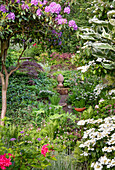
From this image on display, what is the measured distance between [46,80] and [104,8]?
4424 millimetres

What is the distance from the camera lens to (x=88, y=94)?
6.54 meters

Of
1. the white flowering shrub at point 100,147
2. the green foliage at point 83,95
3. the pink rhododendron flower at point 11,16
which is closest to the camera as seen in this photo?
the white flowering shrub at point 100,147

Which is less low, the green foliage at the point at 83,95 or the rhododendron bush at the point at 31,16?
the rhododendron bush at the point at 31,16

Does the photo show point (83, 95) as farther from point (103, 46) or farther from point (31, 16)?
point (103, 46)

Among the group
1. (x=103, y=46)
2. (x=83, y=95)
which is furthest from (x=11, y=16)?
(x=83, y=95)

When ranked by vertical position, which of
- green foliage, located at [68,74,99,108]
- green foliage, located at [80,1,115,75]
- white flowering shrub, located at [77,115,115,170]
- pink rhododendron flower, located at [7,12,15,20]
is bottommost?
green foliage, located at [68,74,99,108]

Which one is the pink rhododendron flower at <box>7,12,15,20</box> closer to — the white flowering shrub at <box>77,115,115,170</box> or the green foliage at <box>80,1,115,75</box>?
the green foliage at <box>80,1,115,75</box>

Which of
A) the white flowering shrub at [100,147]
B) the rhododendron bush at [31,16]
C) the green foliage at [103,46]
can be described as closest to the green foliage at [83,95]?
the rhododendron bush at [31,16]

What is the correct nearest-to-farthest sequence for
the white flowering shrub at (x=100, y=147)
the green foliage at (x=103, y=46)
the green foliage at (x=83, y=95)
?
1. the white flowering shrub at (x=100, y=147)
2. the green foliage at (x=103, y=46)
3. the green foliage at (x=83, y=95)

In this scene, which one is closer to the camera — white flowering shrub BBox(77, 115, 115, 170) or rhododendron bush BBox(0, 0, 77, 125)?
white flowering shrub BBox(77, 115, 115, 170)

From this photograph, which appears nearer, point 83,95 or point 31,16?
point 31,16

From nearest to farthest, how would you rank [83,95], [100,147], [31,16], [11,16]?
[100,147]
[11,16]
[31,16]
[83,95]

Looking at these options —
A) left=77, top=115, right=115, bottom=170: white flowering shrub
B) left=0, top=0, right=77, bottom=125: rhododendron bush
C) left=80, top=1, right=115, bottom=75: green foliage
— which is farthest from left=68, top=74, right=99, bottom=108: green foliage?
left=77, top=115, right=115, bottom=170: white flowering shrub

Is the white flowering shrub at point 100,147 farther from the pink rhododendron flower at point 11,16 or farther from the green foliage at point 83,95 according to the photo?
the green foliage at point 83,95
